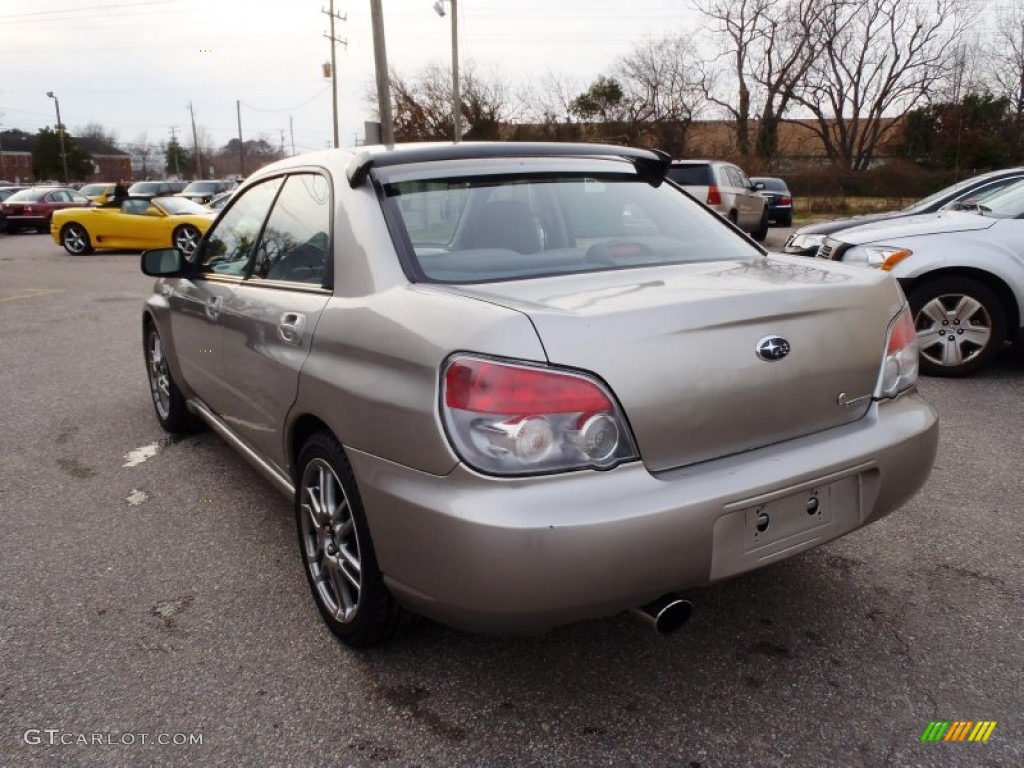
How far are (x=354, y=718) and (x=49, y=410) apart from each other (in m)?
4.25

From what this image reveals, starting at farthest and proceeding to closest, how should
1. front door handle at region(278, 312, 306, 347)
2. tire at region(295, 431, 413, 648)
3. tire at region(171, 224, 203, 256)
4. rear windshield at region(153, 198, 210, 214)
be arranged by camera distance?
rear windshield at region(153, 198, 210, 214), tire at region(171, 224, 203, 256), front door handle at region(278, 312, 306, 347), tire at region(295, 431, 413, 648)


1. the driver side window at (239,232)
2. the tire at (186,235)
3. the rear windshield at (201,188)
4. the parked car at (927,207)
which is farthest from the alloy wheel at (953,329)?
the rear windshield at (201,188)

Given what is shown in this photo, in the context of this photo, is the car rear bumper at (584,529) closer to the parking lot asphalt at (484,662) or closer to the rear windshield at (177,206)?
the parking lot asphalt at (484,662)

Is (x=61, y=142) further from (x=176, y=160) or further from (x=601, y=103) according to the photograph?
(x=601, y=103)

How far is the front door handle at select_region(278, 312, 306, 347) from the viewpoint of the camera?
8.52 feet

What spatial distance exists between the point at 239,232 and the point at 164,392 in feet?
5.32

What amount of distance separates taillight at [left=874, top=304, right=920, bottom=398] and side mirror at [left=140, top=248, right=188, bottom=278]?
10.2 feet

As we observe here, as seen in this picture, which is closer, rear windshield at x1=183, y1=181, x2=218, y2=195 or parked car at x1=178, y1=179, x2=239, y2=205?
parked car at x1=178, y1=179, x2=239, y2=205

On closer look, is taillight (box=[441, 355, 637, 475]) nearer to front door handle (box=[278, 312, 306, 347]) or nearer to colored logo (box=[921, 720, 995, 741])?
front door handle (box=[278, 312, 306, 347])

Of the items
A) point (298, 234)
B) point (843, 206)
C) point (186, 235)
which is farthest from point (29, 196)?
point (843, 206)

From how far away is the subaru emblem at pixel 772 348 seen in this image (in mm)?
2102

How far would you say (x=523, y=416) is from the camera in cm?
188

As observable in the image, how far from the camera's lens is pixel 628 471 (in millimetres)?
1933

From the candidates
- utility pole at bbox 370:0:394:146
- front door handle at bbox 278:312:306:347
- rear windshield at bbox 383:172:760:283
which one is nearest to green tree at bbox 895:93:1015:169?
utility pole at bbox 370:0:394:146
